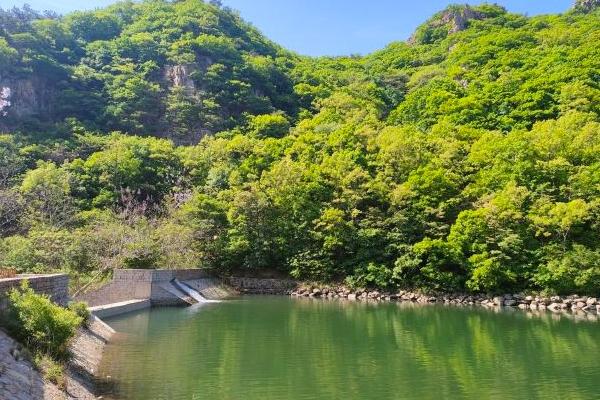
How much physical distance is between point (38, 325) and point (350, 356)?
8678 mm

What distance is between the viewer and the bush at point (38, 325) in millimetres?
11547

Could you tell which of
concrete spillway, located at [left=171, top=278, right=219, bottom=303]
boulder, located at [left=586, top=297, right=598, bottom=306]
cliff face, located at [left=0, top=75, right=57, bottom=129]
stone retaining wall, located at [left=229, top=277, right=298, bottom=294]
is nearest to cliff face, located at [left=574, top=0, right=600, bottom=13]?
boulder, located at [left=586, top=297, right=598, bottom=306]

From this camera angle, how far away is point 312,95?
73125mm

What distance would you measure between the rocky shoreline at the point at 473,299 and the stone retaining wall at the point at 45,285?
2136 centimetres

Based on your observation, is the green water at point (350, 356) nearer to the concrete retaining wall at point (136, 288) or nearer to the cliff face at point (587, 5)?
the concrete retaining wall at point (136, 288)

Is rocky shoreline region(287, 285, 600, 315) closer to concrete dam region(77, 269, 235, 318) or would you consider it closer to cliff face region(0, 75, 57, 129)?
concrete dam region(77, 269, 235, 318)

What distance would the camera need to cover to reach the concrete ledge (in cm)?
2259

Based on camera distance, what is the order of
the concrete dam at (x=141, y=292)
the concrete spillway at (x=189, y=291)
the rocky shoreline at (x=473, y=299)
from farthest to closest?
1. the concrete spillway at (x=189, y=291)
2. the rocky shoreline at (x=473, y=299)
3. the concrete dam at (x=141, y=292)

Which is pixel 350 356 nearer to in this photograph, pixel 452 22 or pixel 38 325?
pixel 38 325

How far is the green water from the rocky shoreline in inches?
186

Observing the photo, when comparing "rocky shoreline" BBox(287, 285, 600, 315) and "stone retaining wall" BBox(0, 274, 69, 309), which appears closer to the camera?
"stone retaining wall" BBox(0, 274, 69, 309)

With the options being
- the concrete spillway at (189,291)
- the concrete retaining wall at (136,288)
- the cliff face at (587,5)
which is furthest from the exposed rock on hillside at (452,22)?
the concrete retaining wall at (136,288)

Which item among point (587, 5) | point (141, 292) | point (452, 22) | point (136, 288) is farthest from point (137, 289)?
point (587, 5)

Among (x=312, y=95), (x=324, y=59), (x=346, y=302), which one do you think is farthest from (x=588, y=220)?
(x=324, y=59)
